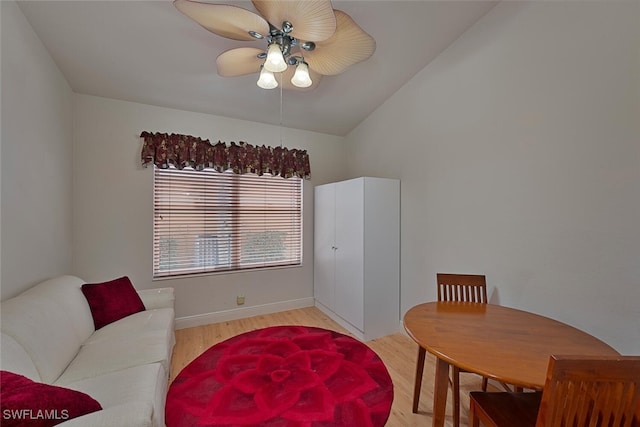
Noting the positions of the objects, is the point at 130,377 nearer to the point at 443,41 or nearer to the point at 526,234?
Result: the point at 526,234

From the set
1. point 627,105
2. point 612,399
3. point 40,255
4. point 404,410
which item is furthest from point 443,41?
point 40,255

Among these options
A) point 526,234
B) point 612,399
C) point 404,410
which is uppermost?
point 526,234

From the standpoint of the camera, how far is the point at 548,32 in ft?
5.71

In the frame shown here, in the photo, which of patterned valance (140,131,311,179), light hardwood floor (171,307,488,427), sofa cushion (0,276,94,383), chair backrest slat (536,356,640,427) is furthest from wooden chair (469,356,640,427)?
patterned valance (140,131,311,179)

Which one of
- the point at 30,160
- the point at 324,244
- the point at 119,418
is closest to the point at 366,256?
the point at 324,244

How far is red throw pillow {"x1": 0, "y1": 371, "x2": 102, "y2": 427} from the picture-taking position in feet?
2.71

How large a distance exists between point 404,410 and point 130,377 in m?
1.70

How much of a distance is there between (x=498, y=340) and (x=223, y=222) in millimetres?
2877

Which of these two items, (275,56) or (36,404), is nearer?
(36,404)

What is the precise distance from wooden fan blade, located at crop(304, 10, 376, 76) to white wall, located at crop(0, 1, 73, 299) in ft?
5.98

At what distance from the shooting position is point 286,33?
4.95ft

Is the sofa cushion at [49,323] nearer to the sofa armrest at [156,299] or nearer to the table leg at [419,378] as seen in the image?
the sofa armrest at [156,299]

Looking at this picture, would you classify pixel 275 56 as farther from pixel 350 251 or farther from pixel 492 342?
pixel 350 251

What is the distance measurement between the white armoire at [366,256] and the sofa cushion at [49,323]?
2275 millimetres
